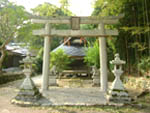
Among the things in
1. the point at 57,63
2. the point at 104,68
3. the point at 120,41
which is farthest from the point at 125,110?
the point at 57,63

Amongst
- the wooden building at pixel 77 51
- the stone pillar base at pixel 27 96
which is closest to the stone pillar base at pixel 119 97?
the stone pillar base at pixel 27 96

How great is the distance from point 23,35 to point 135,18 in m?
8.44

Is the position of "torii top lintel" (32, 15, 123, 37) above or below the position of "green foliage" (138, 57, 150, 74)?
above

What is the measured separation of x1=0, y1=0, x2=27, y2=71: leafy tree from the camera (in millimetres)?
9250

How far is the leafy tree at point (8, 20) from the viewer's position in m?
9.25

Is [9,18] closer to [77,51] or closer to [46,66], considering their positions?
[46,66]

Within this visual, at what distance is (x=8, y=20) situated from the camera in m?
9.48

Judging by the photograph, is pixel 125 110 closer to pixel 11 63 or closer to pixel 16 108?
pixel 16 108

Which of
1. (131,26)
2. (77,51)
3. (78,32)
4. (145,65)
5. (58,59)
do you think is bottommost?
(145,65)

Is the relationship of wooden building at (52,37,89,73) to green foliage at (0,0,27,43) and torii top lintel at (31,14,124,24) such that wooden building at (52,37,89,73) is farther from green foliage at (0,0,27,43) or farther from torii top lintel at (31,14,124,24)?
torii top lintel at (31,14,124,24)

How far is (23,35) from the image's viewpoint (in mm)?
10648

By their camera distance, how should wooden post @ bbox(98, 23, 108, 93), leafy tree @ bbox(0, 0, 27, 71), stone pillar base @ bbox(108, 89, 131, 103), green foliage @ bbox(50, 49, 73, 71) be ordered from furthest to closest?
green foliage @ bbox(50, 49, 73, 71)
leafy tree @ bbox(0, 0, 27, 71)
wooden post @ bbox(98, 23, 108, 93)
stone pillar base @ bbox(108, 89, 131, 103)

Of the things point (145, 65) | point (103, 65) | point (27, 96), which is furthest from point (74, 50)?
point (27, 96)

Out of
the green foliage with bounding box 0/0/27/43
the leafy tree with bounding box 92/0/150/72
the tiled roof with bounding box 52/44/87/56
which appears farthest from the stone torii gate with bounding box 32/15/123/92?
the tiled roof with bounding box 52/44/87/56
